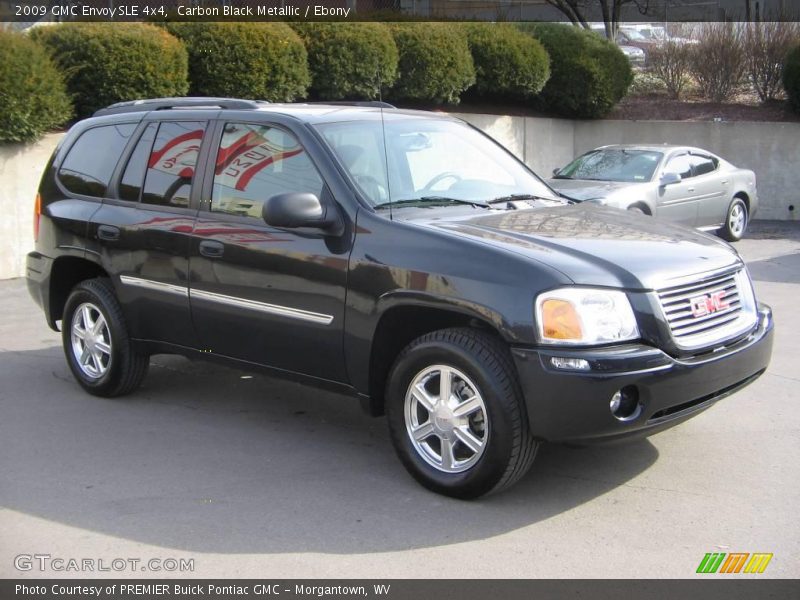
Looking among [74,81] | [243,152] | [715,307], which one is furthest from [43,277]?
[74,81]

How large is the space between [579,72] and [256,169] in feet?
48.2

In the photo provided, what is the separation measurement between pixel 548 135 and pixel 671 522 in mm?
15591

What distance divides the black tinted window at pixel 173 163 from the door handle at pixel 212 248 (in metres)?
0.35

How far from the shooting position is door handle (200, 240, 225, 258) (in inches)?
223

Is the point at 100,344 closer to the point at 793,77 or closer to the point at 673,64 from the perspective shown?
the point at 793,77

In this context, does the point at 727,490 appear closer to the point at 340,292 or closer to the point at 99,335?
the point at 340,292

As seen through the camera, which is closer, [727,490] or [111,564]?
[111,564]

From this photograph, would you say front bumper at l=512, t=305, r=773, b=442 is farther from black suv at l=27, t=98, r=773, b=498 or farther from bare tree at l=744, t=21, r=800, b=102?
bare tree at l=744, t=21, r=800, b=102

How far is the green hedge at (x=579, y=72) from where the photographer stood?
1927 centimetres

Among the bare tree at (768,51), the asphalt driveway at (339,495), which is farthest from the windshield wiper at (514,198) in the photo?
the bare tree at (768,51)

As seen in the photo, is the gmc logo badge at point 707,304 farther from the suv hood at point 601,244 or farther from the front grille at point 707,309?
the suv hood at point 601,244

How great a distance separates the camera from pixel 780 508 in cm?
473

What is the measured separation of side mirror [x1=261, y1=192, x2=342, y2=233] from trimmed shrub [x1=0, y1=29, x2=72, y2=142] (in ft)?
25.6

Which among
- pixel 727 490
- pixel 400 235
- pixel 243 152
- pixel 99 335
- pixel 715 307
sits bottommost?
pixel 727 490
